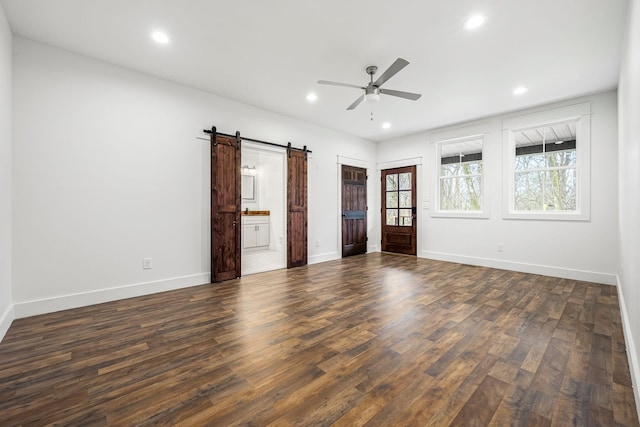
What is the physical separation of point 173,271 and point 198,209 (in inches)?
37.3

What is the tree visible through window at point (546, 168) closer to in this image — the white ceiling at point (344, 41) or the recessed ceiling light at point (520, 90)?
the white ceiling at point (344, 41)

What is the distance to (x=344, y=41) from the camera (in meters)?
2.91

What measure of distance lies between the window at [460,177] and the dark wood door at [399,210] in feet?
1.99

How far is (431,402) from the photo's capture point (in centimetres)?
161

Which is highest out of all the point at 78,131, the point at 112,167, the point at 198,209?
the point at 78,131

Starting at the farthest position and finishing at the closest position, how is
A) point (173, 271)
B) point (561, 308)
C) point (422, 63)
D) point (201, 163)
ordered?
point (201, 163), point (173, 271), point (422, 63), point (561, 308)

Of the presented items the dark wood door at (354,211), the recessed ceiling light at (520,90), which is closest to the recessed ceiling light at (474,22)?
the recessed ceiling light at (520,90)

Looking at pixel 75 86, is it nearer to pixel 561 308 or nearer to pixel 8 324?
Result: pixel 8 324

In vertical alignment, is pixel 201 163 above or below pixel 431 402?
above

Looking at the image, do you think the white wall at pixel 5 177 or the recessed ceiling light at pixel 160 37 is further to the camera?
the recessed ceiling light at pixel 160 37

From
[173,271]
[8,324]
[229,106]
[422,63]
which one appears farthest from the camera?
[229,106]

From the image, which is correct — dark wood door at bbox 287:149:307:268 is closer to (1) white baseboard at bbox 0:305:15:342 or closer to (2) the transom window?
(2) the transom window

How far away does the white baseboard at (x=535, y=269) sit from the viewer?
4.15 meters

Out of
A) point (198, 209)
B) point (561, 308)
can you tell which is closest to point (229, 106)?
point (198, 209)
